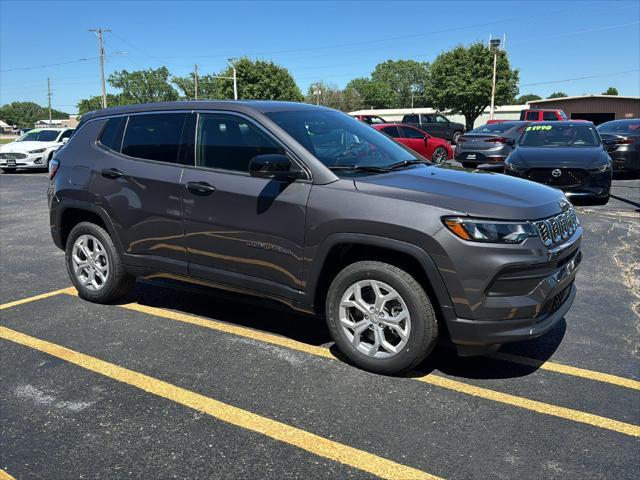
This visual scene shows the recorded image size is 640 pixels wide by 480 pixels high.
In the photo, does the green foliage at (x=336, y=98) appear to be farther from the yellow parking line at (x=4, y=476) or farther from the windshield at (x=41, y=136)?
the yellow parking line at (x=4, y=476)

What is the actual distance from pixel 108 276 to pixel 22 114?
203m

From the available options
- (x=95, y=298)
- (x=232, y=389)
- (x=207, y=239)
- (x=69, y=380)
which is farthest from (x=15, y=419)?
(x=95, y=298)

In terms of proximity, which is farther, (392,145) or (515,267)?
(392,145)

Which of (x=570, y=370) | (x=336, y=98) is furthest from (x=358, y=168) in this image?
(x=336, y=98)

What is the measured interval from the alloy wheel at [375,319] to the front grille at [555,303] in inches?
32.6

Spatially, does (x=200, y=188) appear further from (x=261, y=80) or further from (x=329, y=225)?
(x=261, y=80)

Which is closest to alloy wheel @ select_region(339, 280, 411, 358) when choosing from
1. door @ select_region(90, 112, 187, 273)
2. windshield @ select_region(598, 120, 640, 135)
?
door @ select_region(90, 112, 187, 273)

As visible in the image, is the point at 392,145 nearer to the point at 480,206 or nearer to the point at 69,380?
the point at 480,206

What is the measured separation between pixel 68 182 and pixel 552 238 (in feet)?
13.5

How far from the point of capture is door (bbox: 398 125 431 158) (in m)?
17.8

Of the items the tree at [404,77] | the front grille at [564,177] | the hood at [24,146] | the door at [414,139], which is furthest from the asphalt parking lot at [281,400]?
the tree at [404,77]

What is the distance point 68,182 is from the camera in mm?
4914

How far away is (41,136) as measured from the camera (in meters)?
Answer: 20.1

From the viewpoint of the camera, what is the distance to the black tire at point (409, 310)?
3.28 m
